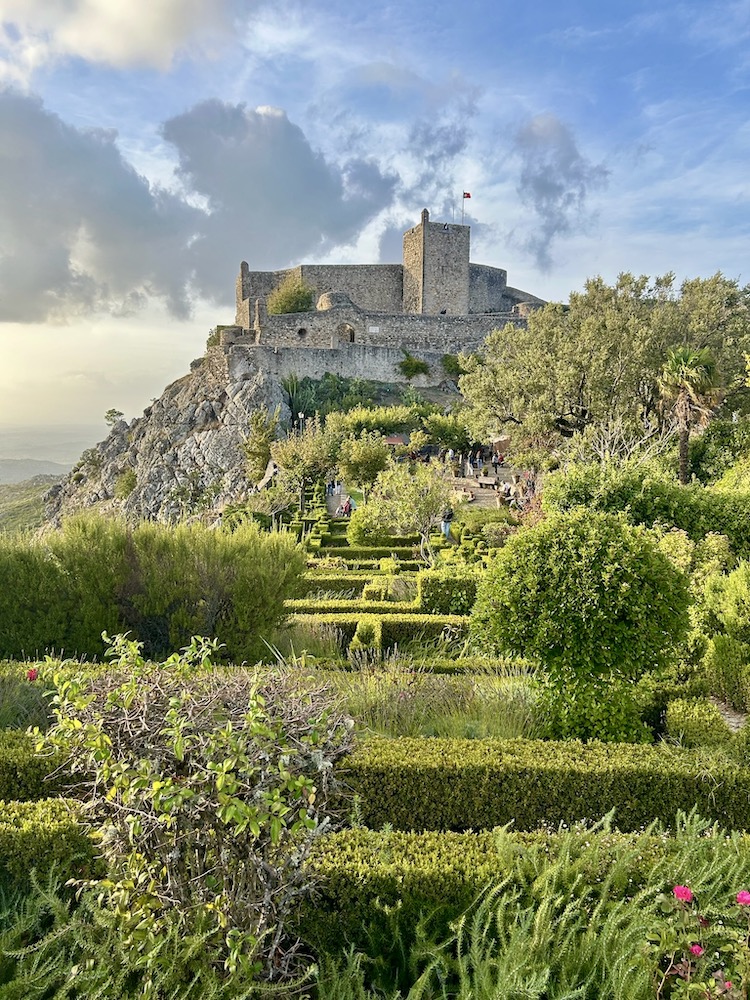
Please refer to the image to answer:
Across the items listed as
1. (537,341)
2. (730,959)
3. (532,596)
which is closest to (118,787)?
(730,959)

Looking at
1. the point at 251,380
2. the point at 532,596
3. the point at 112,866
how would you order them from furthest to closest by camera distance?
the point at 251,380
the point at 532,596
the point at 112,866

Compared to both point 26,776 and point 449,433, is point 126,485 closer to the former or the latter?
point 449,433

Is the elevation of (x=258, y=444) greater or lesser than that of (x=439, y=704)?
greater

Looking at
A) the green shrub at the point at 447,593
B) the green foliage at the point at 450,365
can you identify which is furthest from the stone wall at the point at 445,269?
the green shrub at the point at 447,593

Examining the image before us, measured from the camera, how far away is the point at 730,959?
8.48 feet

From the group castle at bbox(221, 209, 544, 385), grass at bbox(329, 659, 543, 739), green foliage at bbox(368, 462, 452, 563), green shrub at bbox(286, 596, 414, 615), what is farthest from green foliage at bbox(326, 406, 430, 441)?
grass at bbox(329, 659, 543, 739)

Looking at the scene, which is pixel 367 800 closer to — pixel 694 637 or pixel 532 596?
pixel 532 596

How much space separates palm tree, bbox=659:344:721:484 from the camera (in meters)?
19.4

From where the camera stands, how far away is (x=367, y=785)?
4035 millimetres

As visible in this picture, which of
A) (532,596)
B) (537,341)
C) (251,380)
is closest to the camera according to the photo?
(532,596)

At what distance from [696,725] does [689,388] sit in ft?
54.4

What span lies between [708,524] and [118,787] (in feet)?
45.8

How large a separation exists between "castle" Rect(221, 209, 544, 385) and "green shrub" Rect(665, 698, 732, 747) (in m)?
38.9

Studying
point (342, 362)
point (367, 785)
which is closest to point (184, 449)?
point (342, 362)
